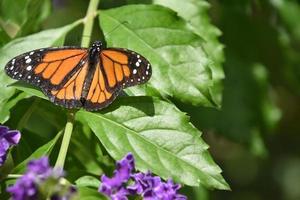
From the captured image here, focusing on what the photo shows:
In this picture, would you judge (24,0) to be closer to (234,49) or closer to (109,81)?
(109,81)

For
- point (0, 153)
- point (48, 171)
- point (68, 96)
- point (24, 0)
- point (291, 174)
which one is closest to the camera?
point (48, 171)

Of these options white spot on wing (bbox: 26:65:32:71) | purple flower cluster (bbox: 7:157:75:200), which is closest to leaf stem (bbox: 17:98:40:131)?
white spot on wing (bbox: 26:65:32:71)

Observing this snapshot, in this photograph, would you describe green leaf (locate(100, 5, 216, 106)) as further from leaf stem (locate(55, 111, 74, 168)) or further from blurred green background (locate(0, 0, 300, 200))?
blurred green background (locate(0, 0, 300, 200))

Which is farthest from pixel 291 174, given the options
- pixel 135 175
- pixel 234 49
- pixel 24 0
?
pixel 135 175

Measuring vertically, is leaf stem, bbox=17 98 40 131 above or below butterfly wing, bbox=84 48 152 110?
below

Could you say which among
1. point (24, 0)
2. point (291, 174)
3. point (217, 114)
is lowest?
point (291, 174)
